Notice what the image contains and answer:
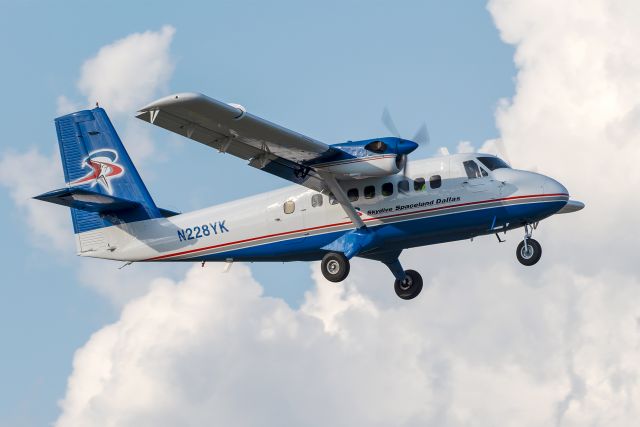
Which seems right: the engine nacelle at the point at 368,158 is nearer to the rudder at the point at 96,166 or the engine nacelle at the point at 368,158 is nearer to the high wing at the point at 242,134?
the high wing at the point at 242,134

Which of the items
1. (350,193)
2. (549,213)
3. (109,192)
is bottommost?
(549,213)

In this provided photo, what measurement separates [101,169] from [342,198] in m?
7.54

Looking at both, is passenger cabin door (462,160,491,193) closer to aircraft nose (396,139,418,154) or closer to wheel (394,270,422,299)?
aircraft nose (396,139,418,154)

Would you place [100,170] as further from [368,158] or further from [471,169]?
[471,169]

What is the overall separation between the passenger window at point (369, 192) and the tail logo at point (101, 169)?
7.52 m

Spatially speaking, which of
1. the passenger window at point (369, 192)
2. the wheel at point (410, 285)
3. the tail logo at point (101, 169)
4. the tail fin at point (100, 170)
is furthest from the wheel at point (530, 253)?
the tail logo at point (101, 169)

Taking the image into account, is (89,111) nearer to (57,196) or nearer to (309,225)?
(57,196)

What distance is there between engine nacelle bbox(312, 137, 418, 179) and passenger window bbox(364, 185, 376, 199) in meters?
0.69

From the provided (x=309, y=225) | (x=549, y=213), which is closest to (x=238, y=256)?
(x=309, y=225)

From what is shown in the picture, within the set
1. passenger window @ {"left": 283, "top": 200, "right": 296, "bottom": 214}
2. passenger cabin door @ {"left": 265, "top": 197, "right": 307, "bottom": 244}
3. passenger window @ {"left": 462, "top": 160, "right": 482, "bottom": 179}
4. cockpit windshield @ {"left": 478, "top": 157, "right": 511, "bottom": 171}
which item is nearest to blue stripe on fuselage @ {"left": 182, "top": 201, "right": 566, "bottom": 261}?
passenger cabin door @ {"left": 265, "top": 197, "right": 307, "bottom": 244}

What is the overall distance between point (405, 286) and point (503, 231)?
4.25 meters

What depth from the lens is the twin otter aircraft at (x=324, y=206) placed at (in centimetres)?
3044

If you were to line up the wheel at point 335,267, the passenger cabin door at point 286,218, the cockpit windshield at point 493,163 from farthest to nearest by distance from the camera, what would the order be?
the passenger cabin door at point 286,218 < the wheel at point 335,267 < the cockpit windshield at point 493,163

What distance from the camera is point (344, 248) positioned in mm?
31766
